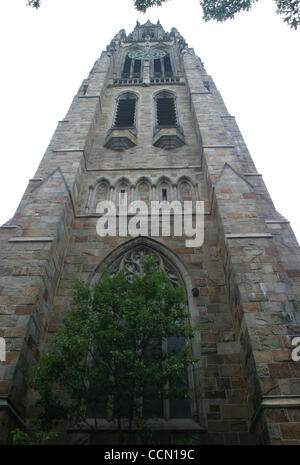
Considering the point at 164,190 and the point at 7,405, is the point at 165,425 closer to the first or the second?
the point at 7,405

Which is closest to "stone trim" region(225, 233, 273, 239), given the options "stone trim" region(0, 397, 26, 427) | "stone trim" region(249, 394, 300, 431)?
"stone trim" region(249, 394, 300, 431)

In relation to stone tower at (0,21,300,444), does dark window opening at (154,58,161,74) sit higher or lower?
higher

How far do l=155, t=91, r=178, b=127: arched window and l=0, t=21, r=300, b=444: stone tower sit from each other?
0.10 m

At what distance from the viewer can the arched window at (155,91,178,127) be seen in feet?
52.3

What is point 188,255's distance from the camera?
9.55 meters

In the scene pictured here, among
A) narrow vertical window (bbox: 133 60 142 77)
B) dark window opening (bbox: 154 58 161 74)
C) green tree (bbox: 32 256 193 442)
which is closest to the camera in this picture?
green tree (bbox: 32 256 193 442)

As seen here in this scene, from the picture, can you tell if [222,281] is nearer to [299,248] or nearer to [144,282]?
[299,248]

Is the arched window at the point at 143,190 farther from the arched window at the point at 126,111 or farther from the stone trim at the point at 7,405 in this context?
the stone trim at the point at 7,405

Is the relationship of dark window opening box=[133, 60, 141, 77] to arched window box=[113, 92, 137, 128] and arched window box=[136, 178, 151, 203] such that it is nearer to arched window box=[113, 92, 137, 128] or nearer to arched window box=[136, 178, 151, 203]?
arched window box=[113, 92, 137, 128]

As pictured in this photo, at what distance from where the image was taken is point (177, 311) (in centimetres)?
582

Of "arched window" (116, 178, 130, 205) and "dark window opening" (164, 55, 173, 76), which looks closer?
"arched window" (116, 178, 130, 205)

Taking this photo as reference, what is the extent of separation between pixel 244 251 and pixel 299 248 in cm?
239

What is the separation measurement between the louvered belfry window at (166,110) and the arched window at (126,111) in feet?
3.79

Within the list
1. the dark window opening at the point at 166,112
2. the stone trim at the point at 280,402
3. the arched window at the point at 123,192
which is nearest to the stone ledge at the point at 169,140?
the dark window opening at the point at 166,112
